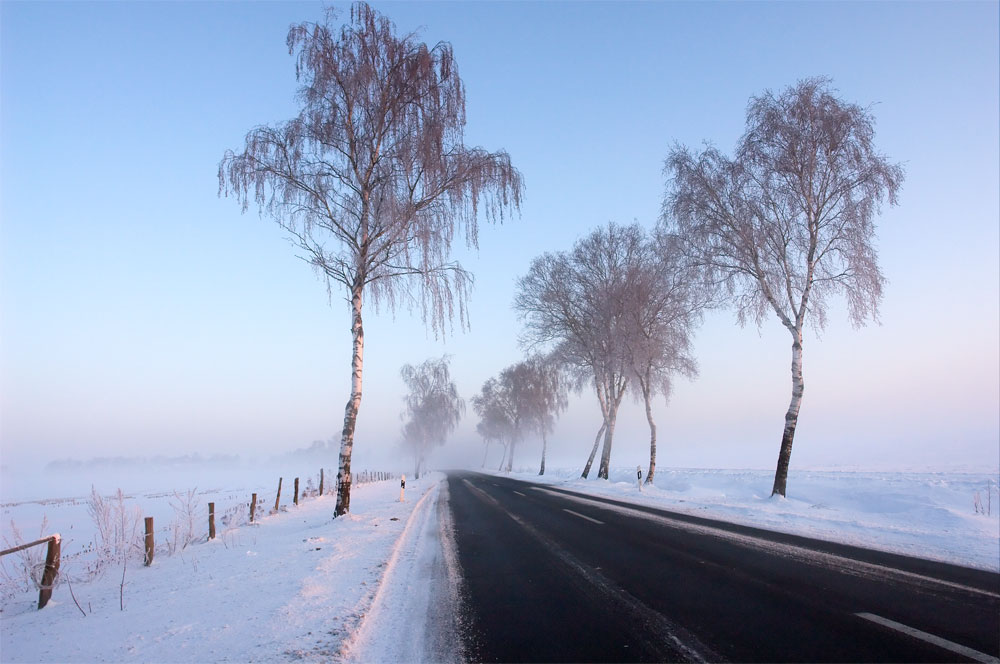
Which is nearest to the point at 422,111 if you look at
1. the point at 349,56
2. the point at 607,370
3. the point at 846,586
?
the point at 349,56

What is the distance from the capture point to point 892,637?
11.9ft

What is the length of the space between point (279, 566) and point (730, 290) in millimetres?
15732

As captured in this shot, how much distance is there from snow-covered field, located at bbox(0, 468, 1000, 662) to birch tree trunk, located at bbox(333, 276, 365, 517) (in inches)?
27.9

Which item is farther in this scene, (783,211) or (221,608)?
(783,211)

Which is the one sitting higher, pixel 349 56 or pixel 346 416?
pixel 349 56

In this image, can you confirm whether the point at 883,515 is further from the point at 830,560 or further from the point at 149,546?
the point at 149,546

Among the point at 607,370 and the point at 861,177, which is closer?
the point at 861,177

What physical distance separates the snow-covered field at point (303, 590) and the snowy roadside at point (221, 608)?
0.8 inches

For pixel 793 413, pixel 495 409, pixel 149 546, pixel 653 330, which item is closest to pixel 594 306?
pixel 653 330

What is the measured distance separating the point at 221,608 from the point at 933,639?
645 centimetres

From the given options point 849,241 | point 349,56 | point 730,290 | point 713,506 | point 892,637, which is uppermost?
point 349,56

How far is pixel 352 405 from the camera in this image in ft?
38.5

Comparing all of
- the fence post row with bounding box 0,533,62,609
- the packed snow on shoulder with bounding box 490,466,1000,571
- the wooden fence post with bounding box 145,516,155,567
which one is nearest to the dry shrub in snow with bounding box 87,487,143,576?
the wooden fence post with bounding box 145,516,155,567

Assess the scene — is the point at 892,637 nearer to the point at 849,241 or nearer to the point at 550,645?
the point at 550,645
